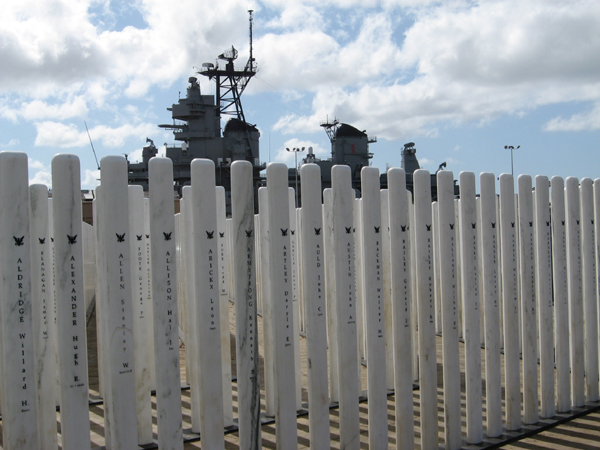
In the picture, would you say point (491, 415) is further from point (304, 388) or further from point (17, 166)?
point (17, 166)

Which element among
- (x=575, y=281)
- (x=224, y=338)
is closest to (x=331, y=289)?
(x=224, y=338)

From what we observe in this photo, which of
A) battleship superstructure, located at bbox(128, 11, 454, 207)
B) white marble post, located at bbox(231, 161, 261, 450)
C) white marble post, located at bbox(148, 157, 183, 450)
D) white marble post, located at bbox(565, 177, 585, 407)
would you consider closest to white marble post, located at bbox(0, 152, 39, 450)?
white marble post, located at bbox(148, 157, 183, 450)

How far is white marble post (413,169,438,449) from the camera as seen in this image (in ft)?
11.6

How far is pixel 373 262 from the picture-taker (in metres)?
3.37

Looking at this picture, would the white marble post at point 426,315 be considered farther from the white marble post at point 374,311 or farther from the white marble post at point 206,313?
the white marble post at point 206,313

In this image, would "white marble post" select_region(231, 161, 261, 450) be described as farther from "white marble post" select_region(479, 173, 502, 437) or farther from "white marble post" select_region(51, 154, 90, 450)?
"white marble post" select_region(479, 173, 502, 437)

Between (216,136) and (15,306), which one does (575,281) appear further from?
(216,136)

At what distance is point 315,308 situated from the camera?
3.18 m

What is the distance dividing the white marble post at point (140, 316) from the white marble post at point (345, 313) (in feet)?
4.71

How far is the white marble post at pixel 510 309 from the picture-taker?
398 cm

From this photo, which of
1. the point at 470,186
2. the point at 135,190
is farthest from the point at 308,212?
the point at 135,190

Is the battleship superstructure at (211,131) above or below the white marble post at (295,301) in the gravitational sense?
above

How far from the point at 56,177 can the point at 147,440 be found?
2205 millimetres

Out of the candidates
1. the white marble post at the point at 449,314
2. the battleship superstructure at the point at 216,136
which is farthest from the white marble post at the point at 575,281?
the battleship superstructure at the point at 216,136
